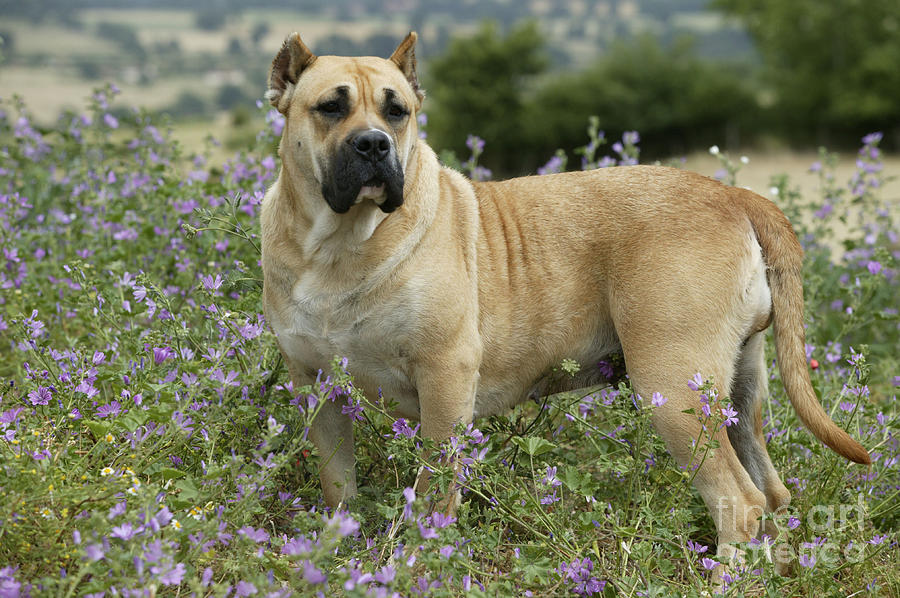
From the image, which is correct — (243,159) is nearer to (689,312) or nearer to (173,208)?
(173,208)

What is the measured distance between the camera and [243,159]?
18.6 ft

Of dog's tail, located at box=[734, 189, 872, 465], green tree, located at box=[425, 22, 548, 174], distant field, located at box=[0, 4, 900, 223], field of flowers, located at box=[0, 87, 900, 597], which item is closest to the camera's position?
field of flowers, located at box=[0, 87, 900, 597]

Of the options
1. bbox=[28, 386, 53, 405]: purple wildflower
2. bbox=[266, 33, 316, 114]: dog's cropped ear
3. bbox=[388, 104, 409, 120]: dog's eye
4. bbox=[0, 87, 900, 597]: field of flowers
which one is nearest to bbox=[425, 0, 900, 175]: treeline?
bbox=[0, 87, 900, 597]: field of flowers

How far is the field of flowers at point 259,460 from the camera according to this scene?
253cm

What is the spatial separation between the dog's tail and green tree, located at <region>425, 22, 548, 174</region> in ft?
96.4

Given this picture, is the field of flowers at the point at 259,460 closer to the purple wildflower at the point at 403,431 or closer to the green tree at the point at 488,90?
the purple wildflower at the point at 403,431

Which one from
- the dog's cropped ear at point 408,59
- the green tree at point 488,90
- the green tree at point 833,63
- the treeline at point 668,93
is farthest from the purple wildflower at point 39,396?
the green tree at point 833,63

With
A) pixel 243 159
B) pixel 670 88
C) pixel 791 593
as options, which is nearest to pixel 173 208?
pixel 243 159

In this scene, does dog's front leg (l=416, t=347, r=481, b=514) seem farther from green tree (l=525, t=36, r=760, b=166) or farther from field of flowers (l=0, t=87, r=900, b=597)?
green tree (l=525, t=36, r=760, b=166)

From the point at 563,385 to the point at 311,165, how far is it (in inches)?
56.7

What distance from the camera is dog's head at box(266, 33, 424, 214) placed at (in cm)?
333

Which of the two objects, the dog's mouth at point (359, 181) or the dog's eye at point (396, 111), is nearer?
the dog's mouth at point (359, 181)

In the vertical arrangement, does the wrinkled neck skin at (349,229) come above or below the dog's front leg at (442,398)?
above

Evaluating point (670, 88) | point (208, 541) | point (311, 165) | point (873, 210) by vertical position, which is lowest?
point (670, 88)
